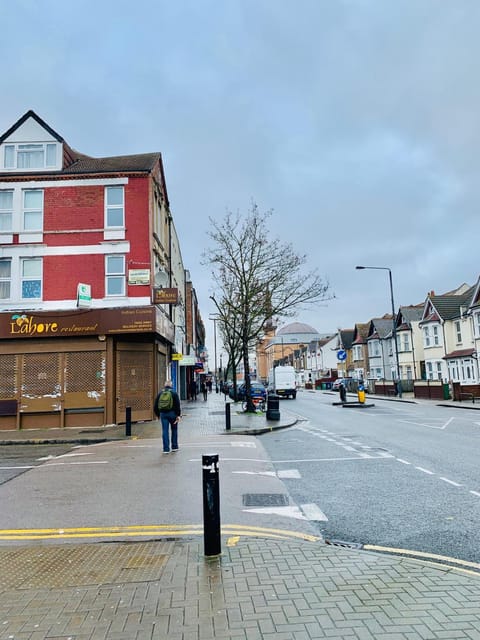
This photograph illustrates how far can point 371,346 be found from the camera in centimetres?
6538

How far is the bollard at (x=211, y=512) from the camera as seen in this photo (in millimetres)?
4980

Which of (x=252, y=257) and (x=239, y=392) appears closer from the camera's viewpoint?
(x=252, y=257)

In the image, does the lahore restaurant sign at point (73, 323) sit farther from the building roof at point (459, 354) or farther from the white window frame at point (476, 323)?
the building roof at point (459, 354)

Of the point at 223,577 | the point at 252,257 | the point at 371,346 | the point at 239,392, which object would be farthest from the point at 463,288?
the point at 223,577

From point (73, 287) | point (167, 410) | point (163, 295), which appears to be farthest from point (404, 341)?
point (167, 410)

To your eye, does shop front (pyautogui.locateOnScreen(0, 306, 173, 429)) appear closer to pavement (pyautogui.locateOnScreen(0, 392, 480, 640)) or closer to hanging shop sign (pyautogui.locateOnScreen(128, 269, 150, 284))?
hanging shop sign (pyautogui.locateOnScreen(128, 269, 150, 284))

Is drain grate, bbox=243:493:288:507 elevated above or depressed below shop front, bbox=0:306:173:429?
below

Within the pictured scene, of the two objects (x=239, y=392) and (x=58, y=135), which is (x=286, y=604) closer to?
Result: (x=58, y=135)

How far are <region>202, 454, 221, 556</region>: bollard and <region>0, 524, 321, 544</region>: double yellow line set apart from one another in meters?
0.75

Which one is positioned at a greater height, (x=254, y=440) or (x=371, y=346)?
(x=371, y=346)

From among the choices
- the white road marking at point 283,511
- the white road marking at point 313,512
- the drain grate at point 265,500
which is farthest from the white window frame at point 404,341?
the white road marking at point 283,511

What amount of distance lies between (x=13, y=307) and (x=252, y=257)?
11552 millimetres

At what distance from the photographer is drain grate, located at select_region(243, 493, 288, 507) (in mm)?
7332

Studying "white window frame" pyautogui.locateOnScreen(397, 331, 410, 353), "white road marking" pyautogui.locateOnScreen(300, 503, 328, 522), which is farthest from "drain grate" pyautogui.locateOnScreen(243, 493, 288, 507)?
"white window frame" pyautogui.locateOnScreen(397, 331, 410, 353)
